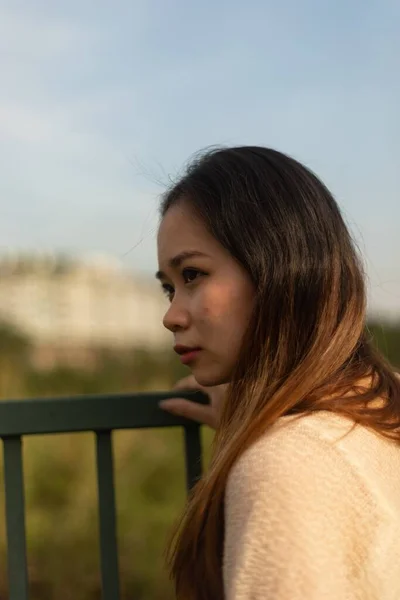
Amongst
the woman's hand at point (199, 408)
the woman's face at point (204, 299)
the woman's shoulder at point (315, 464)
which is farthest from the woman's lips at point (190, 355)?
the woman's hand at point (199, 408)

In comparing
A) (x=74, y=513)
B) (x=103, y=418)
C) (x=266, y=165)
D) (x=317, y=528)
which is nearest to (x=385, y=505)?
(x=317, y=528)

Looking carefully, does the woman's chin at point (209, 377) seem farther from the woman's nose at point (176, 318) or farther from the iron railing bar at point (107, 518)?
the iron railing bar at point (107, 518)

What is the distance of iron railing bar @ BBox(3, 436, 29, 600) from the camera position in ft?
5.69

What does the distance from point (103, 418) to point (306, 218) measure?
616mm

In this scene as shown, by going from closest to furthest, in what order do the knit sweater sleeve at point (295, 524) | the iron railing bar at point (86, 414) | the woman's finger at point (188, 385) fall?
the knit sweater sleeve at point (295, 524), the iron railing bar at point (86, 414), the woman's finger at point (188, 385)

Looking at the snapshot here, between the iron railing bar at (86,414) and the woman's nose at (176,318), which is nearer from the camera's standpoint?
the woman's nose at (176,318)

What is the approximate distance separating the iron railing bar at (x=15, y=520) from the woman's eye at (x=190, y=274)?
54 cm

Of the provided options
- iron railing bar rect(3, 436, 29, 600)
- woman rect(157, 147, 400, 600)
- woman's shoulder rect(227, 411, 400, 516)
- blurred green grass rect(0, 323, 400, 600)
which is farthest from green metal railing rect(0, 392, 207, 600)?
blurred green grass rect(0, 323, 400, 600)

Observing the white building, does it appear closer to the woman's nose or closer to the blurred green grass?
the blurred green grass

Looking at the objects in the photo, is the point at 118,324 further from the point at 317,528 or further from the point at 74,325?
the point at 317,528

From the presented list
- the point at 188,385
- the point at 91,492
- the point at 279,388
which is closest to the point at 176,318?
the point at 279,388

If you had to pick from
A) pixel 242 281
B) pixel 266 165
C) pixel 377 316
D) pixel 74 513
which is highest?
pixel 266 165

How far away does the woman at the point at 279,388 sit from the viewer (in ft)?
3.59

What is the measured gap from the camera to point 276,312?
1341 mm
